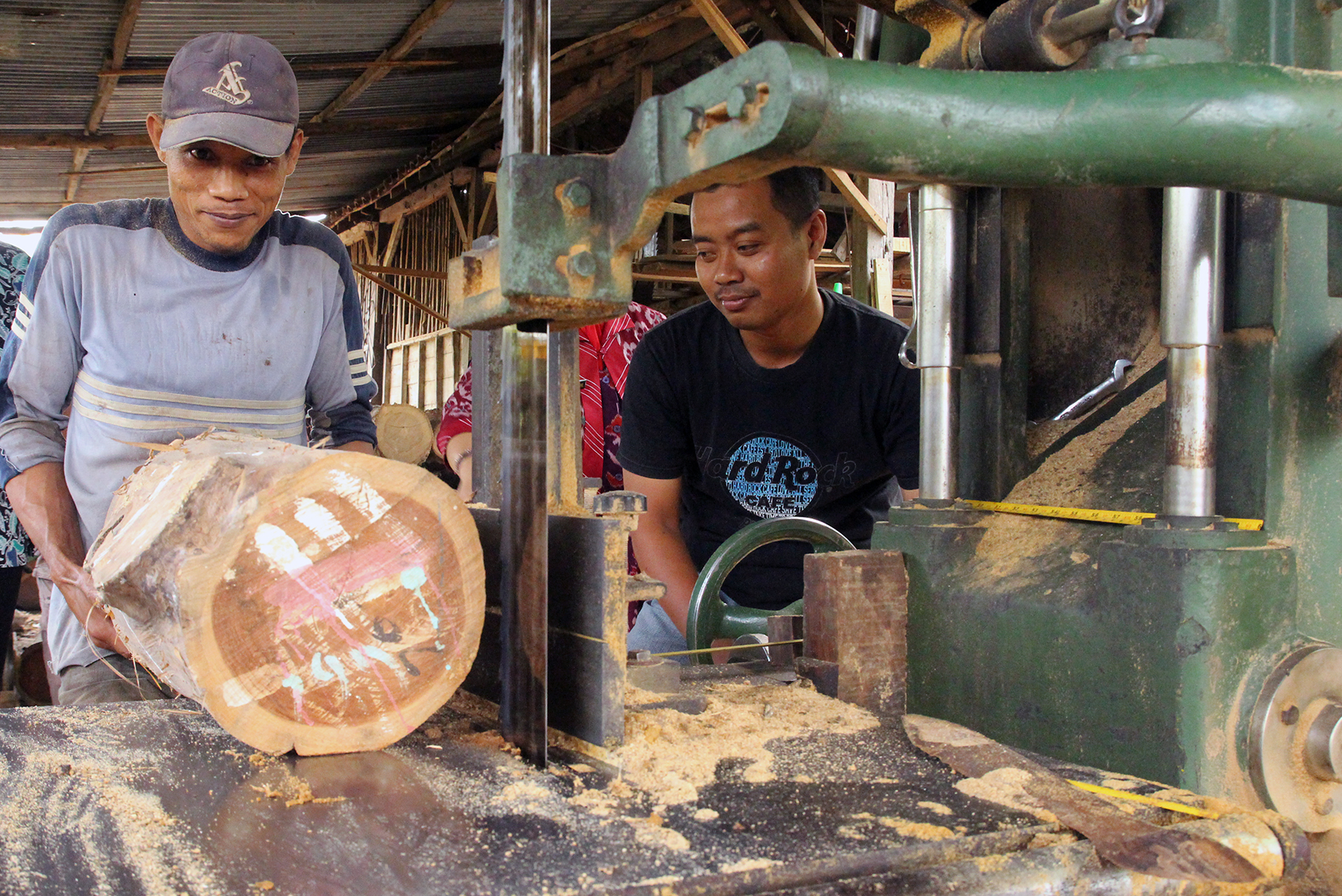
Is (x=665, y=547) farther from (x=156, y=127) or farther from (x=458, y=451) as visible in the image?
(x=156, y=127)

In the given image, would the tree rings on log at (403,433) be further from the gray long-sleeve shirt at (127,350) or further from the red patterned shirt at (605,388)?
the gray long-sleeve shirt at (127,350)

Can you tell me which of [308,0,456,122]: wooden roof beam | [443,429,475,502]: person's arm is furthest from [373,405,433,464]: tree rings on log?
[308,0,456,122]: wooden roof beam

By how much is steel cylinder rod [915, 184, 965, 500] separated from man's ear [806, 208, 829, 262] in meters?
1.12

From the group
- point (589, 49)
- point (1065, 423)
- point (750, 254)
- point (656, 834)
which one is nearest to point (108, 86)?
point (589, 49)

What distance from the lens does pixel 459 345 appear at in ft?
32.9

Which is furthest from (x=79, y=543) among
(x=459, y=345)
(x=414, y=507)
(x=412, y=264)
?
(x=412, y=264)

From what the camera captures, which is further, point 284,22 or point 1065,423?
point 284,22

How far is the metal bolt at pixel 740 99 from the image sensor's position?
3.02 feet

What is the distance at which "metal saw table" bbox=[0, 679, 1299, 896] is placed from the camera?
38.4 inches

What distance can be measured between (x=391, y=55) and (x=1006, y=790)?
6270mm

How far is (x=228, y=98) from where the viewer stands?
205 cm

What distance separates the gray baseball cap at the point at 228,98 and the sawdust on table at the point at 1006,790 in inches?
68.6

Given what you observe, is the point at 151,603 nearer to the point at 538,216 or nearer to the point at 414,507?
the point at 414,507

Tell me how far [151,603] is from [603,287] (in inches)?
29.3
